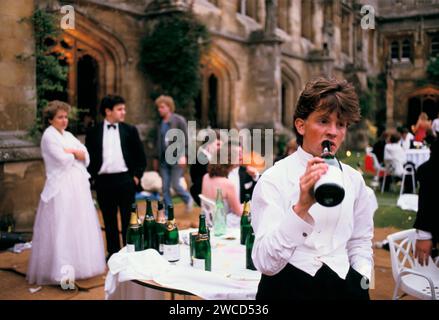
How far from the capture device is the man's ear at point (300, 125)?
5.40ft

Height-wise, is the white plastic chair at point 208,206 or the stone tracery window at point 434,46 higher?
the stone tracery window at point 434,46

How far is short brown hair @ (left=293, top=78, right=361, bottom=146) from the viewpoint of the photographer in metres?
1.56

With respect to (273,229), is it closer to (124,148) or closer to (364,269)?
(364,269)

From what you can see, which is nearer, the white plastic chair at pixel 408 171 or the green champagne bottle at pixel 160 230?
the green champagne bottle at pixel 160 230

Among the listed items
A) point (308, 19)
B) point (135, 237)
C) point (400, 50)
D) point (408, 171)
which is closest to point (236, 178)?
point (135, 237)

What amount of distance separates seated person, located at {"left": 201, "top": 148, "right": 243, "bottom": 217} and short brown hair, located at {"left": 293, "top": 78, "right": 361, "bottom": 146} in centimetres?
234

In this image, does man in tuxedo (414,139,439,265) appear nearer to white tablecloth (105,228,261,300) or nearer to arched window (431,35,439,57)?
white tablecloth (105,228,261,300)

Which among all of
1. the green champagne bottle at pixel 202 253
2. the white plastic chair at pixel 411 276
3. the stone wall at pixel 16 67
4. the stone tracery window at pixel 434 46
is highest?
the stone tracery window at pixel 434 46

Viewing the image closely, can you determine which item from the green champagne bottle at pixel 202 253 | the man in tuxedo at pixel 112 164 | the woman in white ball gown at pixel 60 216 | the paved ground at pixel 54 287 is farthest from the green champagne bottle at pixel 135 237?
the man in tuxedo at pixel 112 164

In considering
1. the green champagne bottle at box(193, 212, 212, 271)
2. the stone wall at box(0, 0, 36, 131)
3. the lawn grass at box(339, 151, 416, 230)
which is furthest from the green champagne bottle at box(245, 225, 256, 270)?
the stone wall at box(0, 0, 36, 131)

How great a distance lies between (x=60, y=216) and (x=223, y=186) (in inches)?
63.1

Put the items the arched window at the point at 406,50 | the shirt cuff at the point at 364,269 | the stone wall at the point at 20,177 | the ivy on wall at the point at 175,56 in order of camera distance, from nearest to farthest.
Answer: the shirt cuff at the point at 364,269, the stone wall at the point at 20,177, the ivy on wall at the point at 175,56, the arched window at the point at 406,50

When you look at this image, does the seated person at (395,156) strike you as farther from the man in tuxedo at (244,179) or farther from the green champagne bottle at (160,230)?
the green champagne bottle at (160,230)

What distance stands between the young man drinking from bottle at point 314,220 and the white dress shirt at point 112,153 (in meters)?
3.39
